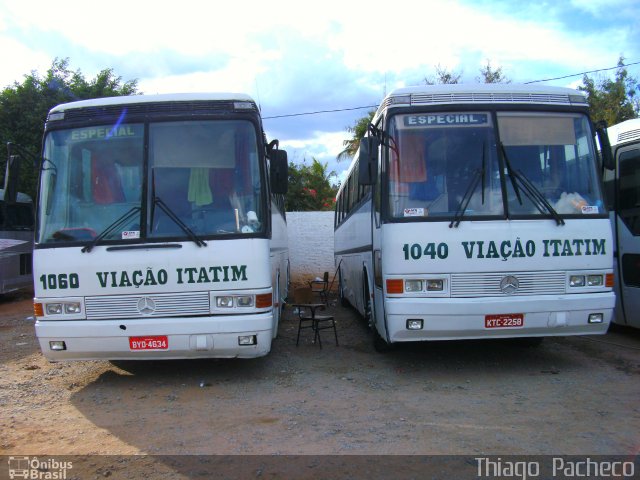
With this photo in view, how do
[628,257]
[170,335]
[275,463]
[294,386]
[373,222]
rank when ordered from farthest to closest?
1. [628,257]
2. [373,222]
3. [294,386]
4. [170,335]
5. [275,463]

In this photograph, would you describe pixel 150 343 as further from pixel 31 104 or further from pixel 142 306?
pixel 31 104

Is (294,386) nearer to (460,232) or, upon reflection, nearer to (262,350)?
(262,350)

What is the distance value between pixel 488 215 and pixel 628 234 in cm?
317

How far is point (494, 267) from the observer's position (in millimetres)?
6043

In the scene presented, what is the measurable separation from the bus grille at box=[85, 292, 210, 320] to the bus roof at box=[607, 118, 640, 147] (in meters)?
6.57

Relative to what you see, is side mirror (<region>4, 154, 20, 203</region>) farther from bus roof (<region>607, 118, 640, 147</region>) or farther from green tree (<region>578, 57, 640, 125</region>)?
green tree (<region>578, 57, 640, 125</region>)

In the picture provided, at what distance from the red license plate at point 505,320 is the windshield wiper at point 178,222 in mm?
3229

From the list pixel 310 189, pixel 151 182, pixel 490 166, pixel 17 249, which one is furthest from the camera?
pixel 310 189

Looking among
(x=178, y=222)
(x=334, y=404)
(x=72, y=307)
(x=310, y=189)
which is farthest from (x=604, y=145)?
(x=310, y=189)

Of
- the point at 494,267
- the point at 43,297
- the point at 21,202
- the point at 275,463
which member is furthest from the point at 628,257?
the point at 21,202

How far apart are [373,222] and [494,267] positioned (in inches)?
68.6

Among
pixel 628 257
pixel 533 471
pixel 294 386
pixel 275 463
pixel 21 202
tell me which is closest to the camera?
pixel 533 471

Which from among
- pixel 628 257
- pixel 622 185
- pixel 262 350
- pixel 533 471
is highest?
pixel 622 185

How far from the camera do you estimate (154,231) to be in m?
6.01
